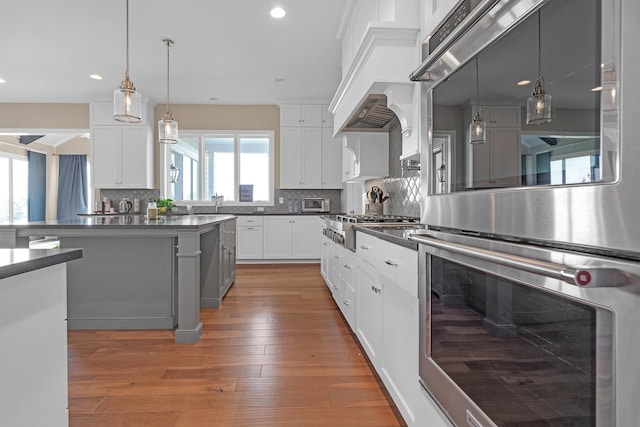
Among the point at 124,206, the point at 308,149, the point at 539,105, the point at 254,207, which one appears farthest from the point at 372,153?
the point at 124,206

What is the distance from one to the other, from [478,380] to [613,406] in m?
0.39

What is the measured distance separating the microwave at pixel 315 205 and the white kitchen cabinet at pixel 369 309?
3842mm

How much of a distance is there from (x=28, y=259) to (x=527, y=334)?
120 cm

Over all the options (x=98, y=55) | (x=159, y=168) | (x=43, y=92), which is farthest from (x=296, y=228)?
(x=43, y=92)

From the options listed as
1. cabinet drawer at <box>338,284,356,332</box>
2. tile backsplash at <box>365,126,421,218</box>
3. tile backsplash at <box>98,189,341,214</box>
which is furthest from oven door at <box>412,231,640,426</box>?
tile backsplash at <box>98,189,341,214</box>

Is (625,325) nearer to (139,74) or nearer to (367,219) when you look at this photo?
(367,219)

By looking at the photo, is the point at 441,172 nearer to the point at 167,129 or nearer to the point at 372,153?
the point at 372,153

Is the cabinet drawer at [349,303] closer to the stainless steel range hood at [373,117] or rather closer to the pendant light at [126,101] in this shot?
the stainless steel range hood at [373,117]

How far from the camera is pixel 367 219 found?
9.16 feet

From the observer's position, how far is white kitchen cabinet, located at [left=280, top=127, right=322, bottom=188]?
6.20 metres

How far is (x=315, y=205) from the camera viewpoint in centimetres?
632

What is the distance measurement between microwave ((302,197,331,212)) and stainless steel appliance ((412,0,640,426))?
16.8 feet

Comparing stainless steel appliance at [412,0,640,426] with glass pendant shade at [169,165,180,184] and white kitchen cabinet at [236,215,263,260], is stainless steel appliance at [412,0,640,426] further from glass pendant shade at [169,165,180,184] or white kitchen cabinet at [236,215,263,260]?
glass pendant shade at [169,165,180,184]

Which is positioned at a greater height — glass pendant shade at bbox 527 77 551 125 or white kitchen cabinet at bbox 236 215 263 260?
glass pendant shade at bbox 527 77 551 125
